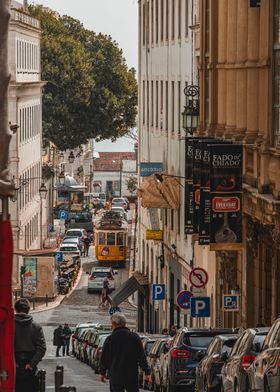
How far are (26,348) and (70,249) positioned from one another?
76.2 metres

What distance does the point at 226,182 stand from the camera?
110 ft

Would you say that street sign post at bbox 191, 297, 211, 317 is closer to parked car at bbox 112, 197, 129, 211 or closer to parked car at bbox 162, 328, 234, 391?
parked car at bbox 162, 328, 234, 391

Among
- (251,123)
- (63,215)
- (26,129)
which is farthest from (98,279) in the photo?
(251,123)

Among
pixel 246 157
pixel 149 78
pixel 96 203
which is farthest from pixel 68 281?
pixel 96 203

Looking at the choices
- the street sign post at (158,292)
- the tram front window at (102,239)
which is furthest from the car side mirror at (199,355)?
the tram front window at (102,239)

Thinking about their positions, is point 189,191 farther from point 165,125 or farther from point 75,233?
point 75,233

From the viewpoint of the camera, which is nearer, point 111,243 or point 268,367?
point 268,367

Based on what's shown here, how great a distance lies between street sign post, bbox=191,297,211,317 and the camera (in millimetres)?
37781

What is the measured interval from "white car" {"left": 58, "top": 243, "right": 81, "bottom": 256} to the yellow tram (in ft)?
4.09

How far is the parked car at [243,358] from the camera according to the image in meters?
20.4

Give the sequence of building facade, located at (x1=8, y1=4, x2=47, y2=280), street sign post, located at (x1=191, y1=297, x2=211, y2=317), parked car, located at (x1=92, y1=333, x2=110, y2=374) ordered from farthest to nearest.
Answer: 1. building facade, located at (x1=8, y1=4, x2=47, y2=280)
2. parked car, located at (x1=92, y1=333, x2=110, y2=374)
3. street sign post, located at (x1=191, y1=297, x2=211, y2=317)

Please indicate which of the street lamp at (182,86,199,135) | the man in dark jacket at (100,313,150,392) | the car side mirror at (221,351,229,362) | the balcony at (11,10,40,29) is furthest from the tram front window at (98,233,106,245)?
the man in dark jacket at (100,313,150,392)

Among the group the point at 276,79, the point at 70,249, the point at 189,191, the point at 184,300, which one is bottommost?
the point at 70,249

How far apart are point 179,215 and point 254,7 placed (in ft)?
57.8
